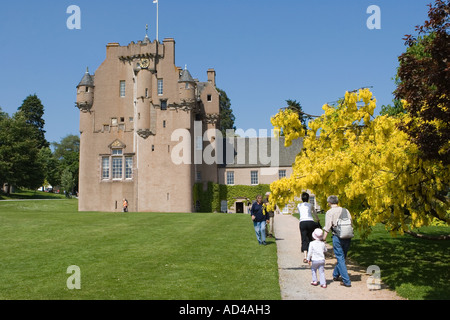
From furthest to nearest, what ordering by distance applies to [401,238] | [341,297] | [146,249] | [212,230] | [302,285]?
[212,230]
[401,238]
[146,249]
[302,285]
[341,297]

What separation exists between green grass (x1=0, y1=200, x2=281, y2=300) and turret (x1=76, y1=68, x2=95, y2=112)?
2833 centimetres

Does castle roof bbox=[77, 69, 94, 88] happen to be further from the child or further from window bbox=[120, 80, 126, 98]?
the child

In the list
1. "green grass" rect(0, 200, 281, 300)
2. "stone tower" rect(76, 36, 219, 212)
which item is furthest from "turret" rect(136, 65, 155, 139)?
"green grass" rect(0, 200, 281, 300)

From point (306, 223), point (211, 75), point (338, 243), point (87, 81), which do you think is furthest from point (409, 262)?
point (211, 75)

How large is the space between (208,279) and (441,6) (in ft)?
29.2

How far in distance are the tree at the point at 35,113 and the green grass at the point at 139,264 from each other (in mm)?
84690

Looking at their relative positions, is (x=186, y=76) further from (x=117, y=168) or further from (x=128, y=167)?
(x=117, y=168)

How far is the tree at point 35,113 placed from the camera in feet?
324

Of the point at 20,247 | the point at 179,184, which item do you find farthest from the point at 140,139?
the point at 20,247

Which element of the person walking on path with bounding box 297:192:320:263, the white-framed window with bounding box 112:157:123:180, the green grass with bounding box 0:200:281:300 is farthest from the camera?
the white-framed window with bounding box 112:157:123:180

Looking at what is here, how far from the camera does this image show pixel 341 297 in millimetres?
9656

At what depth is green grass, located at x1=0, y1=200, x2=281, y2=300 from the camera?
10.0 m

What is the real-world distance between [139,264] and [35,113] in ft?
322
